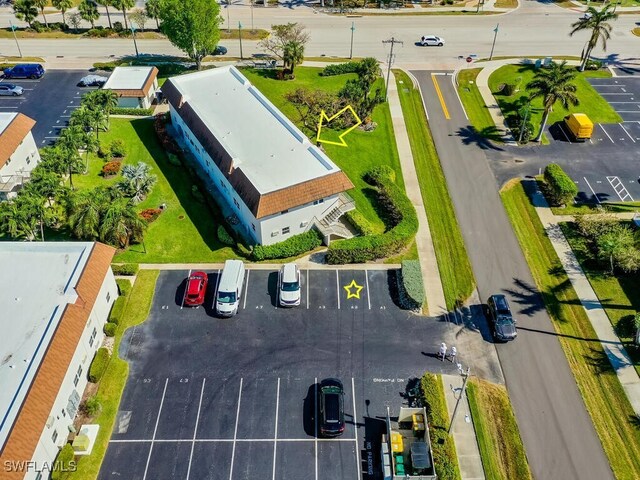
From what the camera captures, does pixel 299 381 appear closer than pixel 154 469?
No

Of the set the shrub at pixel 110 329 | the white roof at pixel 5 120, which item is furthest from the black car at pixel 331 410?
the white roof at pixel 5 120

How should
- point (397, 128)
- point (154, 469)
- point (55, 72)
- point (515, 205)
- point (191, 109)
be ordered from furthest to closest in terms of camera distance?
point (55, 72)
point (397, 128)
point (191, 109)
point (515, 205)
point (154, 469)

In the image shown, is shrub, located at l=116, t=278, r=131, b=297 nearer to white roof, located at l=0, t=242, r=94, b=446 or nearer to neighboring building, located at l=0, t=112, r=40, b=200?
white roof, located at l=0, t=242, r=94, b=446

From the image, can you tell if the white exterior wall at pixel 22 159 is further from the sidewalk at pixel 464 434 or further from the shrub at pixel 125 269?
the sidewalk at pixel 464 434

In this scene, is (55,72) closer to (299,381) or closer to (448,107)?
(448,107)

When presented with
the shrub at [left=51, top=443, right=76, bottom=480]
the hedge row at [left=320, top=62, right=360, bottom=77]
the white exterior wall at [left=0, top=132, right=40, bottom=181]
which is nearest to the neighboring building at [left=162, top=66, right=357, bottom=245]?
the white exterior wall at [left=0, top=132, right=40, bottom=181]

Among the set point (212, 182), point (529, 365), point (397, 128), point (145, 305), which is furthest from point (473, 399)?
point (397, 128)

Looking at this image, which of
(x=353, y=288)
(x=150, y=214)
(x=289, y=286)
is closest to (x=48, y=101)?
(x=150, y=214)
